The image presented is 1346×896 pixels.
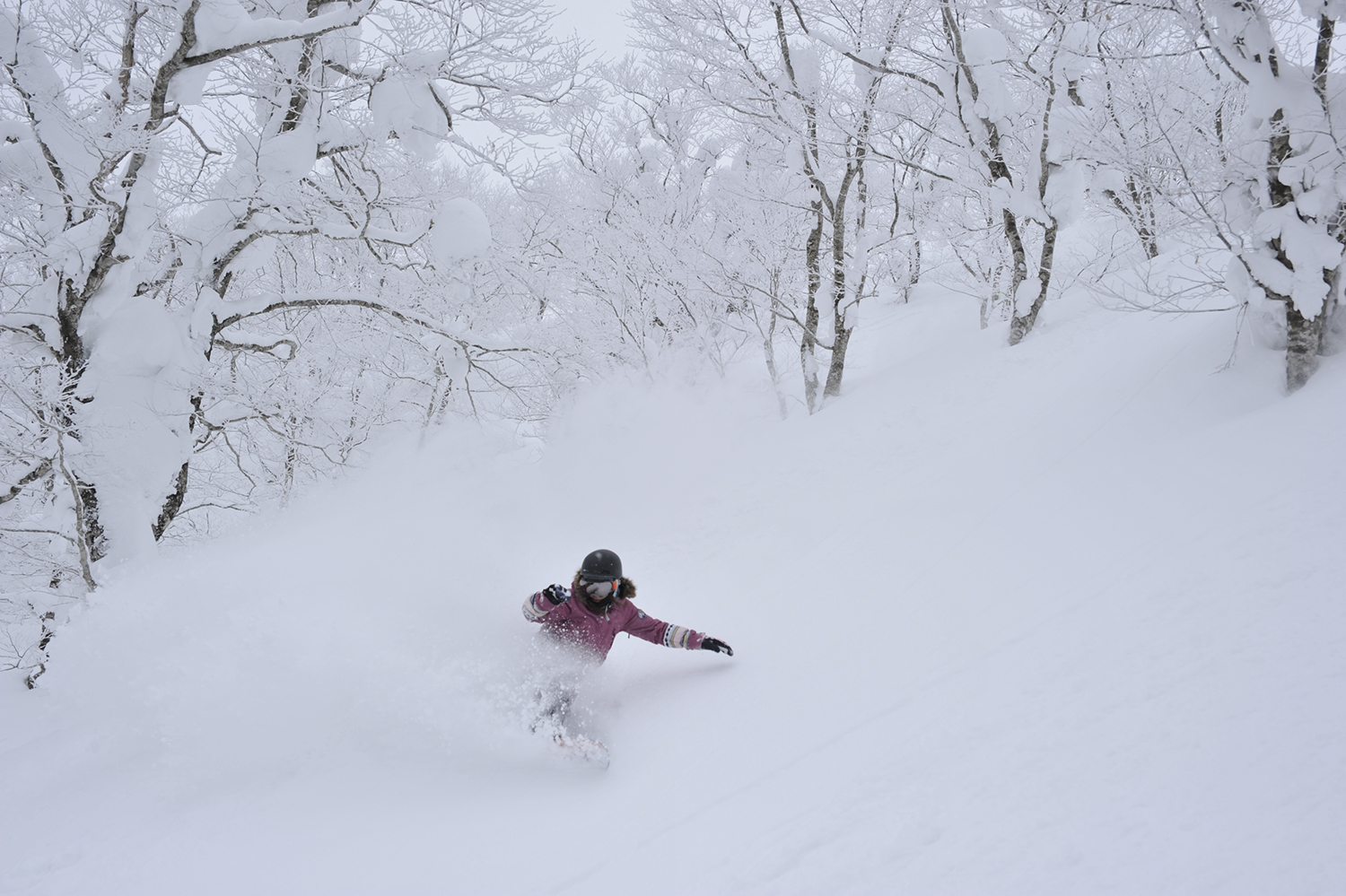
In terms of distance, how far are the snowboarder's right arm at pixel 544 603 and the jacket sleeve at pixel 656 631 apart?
3 centimetres

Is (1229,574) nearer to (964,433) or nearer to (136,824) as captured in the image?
(964,433)

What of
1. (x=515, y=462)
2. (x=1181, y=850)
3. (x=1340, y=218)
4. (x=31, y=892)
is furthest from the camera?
(x=515, y=462)

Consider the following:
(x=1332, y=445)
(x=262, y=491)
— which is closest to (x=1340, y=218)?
(x=1332, y=445)

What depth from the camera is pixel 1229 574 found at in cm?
329

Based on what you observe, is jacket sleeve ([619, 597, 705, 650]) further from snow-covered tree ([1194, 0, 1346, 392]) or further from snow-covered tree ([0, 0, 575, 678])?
snow-covered tree ([1194, 0, 1346, 392])

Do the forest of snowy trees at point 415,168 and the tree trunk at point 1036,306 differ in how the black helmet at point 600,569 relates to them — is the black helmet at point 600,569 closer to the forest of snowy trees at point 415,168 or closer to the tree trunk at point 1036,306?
the forest of snowy trees at point 415,168

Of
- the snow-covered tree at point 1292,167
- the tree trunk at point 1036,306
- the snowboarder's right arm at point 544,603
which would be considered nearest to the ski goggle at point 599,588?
the snowboarder's right arm at point 544,603

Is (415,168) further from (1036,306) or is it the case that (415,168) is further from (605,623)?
(1036,306)

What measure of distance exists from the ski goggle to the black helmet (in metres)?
0.03

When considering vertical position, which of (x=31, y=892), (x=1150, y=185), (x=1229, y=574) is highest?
(x=1150, y=185)

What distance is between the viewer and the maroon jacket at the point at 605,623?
416 cm

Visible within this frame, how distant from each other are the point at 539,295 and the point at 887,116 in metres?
6.09

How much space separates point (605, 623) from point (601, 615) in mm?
58

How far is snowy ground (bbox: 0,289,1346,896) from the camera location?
2350 mm
